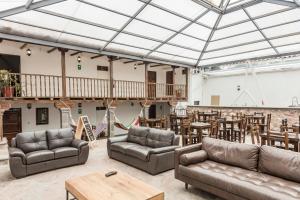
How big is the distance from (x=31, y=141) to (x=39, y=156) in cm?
69

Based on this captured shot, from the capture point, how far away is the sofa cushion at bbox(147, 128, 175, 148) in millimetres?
5188

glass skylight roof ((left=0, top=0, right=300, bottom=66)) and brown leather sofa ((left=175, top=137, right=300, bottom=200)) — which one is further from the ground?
glass skylight roof ((left=0, top=0, right=300, bottom=66))

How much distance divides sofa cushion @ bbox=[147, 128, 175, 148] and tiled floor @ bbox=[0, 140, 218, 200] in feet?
2.32

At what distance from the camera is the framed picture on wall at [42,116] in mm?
9882

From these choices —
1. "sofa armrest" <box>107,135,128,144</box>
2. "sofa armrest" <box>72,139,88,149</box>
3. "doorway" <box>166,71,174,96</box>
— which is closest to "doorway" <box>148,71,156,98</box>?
"doorway" <box>166,71,174,96</box>

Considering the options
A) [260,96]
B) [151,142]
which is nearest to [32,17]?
[151,142]

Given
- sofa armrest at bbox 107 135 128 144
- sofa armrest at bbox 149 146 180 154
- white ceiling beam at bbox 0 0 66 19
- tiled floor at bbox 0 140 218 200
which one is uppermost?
white ceiling beam at bbox 0 0 66 19

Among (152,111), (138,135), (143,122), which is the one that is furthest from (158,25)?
(152,111)

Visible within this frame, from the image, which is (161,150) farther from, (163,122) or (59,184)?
(163,122)

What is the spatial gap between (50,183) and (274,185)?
4.06m

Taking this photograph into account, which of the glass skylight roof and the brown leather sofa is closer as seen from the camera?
the brown leather sofa

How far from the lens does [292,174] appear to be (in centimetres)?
304

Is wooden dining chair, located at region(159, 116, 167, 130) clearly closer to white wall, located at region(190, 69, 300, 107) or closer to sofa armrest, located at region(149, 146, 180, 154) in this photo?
sofa armrest, located at region(149, 146, 180, 154)

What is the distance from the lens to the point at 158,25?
7789mm
